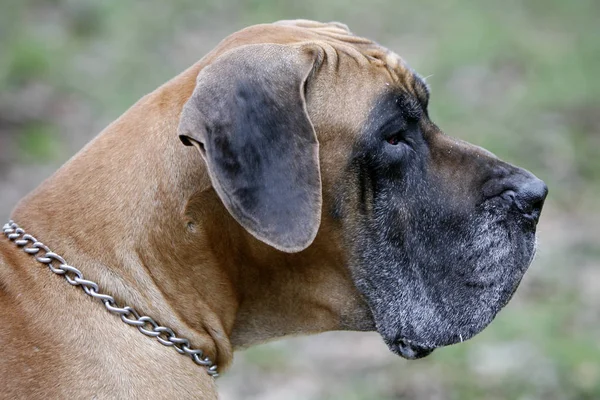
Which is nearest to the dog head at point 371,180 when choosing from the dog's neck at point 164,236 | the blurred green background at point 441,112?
the dog's neck at point 164,236

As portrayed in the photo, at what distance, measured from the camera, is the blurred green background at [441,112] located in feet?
16.9

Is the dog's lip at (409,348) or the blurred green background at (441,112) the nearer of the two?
the dog's lip at (409,348)

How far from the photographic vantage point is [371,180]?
3098 millimetres

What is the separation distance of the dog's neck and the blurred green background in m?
2.02

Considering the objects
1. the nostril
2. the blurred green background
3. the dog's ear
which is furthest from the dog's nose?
the blurred green background

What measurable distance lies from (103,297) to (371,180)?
0.97 m

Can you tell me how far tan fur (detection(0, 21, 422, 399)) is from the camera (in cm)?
280

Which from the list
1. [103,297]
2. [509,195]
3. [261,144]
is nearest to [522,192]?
[509,195]

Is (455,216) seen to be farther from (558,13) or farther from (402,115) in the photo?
(558,13)

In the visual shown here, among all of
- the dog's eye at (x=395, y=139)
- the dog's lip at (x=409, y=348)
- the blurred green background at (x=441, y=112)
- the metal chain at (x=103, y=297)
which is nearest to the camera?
the metal chain at (x=103, y=297)

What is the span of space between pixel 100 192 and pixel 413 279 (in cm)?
114

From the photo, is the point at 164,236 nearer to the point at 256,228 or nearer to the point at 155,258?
the point at 155,258

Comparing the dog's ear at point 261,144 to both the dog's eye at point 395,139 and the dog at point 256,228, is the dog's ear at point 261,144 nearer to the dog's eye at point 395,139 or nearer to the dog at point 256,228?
the dog at point 256,228

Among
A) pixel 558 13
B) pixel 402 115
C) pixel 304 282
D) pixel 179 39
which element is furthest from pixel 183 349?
pixel 558 13
